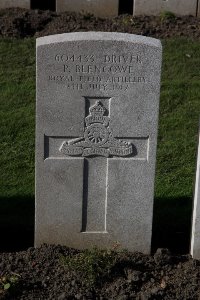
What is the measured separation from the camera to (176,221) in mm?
6531

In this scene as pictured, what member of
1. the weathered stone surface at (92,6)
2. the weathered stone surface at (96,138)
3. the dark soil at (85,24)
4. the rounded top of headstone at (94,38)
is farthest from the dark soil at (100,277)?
the weathered stone surface at (92,6)

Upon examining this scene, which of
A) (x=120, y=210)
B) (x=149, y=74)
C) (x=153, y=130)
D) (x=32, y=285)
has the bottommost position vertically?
(x=32, y=285)

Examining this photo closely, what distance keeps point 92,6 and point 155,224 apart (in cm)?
462

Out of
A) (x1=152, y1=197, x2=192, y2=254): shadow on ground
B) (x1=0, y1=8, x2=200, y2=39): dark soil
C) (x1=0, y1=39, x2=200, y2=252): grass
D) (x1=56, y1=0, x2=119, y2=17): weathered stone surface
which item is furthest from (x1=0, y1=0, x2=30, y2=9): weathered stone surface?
(x1=152, y1=197, x2=192, y2=254): shadow on ground

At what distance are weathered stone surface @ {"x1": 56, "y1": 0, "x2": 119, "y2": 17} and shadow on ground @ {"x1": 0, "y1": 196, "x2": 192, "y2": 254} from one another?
414 cm

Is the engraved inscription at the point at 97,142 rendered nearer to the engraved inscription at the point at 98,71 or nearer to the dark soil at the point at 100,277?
the engraved inscription at the point at 98,71

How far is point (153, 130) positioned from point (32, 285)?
1.36 m

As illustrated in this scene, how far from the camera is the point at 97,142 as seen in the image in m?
5.50

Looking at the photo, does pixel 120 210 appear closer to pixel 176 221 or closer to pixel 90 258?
pixel 90 258

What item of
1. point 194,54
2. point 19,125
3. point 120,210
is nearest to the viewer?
point 120,210

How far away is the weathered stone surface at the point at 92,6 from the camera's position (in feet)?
33.7

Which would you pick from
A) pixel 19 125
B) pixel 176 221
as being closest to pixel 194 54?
pixel 19 125

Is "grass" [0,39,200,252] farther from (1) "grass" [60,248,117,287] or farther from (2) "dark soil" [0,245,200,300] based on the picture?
(1) "grass" [60,248,117,287]

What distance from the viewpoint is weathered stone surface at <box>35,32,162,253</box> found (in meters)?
5.31
